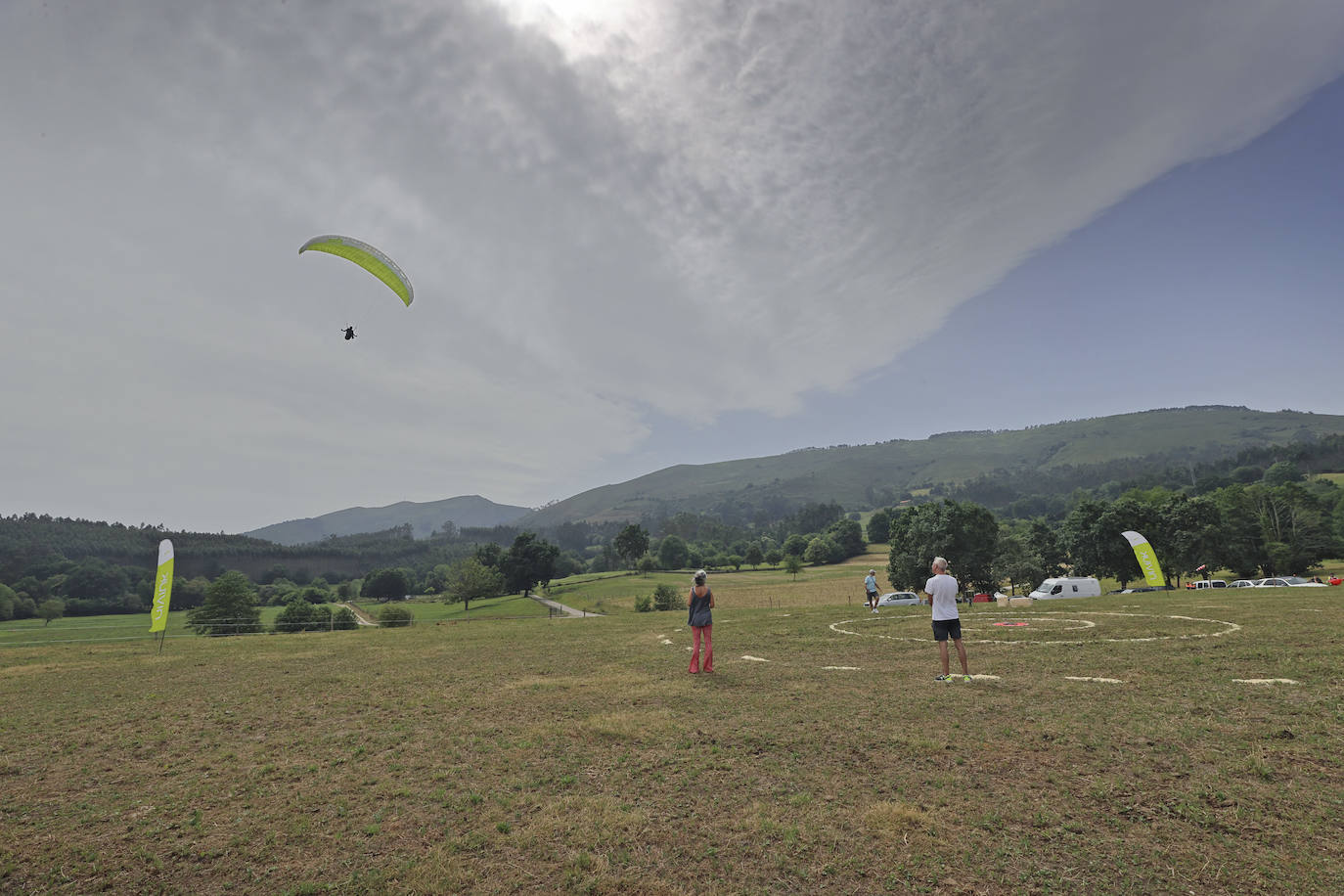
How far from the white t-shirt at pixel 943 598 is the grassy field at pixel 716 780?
1.60m

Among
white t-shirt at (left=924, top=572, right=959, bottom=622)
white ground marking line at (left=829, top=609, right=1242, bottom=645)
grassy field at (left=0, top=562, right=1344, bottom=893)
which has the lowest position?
white ground marking line at (left=829, top=609, right=1242, bottom=645)

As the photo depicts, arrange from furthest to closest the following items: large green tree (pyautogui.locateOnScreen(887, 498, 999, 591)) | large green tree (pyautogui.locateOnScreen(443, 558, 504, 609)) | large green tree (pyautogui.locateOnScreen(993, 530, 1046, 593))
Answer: large green tree (pyautogui.locateOnScreen(443, 558, 504, 609)) → large green tree (pyautogui.locateOnScreen(993, 530, 1046, 593)) → large green tree (pyautogui.locateOnScreen(887, 498, 999, 591))

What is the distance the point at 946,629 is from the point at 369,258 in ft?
82.7

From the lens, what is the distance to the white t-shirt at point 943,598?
44.9 feet

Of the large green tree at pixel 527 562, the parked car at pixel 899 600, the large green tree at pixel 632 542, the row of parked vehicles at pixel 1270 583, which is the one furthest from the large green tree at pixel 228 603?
the row of parked vehicles at pixel 1270 583

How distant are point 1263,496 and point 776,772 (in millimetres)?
116571

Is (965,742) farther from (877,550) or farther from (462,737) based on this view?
(877,550)

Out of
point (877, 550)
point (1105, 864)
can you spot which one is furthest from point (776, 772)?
point (877, 550)

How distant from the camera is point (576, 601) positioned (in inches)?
3787

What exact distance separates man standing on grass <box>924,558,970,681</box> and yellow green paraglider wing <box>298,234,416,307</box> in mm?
22376

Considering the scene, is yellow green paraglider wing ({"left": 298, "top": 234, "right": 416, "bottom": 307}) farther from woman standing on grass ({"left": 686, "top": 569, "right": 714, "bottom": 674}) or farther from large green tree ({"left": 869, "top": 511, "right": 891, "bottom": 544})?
large green tree ({"left": 869, "top": 511, "right": 891, "bottom": 544})

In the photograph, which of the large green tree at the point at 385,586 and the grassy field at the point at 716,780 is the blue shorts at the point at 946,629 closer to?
the grassy field at the point at 716,780

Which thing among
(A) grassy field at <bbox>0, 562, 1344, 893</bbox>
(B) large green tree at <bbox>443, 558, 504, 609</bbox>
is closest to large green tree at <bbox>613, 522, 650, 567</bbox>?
(B) large green tree at <bbox>443, 558, 504, 609</bbox>

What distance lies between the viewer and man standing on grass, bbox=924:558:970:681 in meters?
13.3
